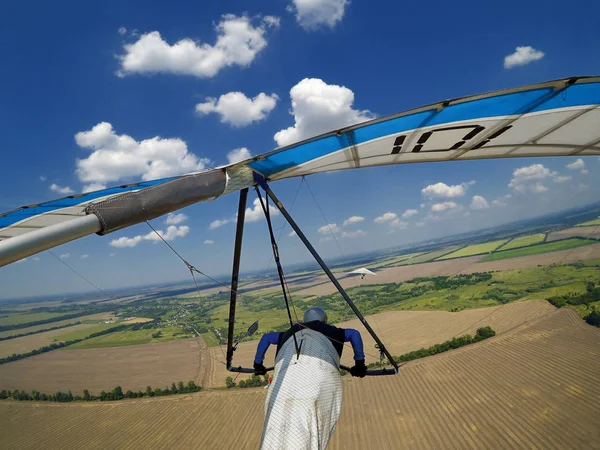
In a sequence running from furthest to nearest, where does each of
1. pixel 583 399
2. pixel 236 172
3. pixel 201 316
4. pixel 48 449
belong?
pixel 201 316
pixel 48 449
pixel 583 399
pixel 236 172

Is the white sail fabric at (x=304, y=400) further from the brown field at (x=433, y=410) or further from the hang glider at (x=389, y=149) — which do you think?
the brown field at (x=433, y=410)

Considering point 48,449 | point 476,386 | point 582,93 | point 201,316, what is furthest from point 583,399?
point 201,316

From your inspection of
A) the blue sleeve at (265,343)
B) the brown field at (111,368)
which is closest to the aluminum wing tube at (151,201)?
the blue sleeve at (265,343)

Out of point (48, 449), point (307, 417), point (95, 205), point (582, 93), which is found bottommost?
point (48, 449)

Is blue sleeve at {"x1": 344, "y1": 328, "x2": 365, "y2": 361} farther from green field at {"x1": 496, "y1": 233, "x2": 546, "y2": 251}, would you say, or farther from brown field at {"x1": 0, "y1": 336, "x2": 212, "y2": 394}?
green field at {"x1": 496, "y1": 233, "x2": 546, "y2": 251}

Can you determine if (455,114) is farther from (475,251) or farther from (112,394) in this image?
(475,251)

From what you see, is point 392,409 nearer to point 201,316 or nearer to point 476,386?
point 476,386

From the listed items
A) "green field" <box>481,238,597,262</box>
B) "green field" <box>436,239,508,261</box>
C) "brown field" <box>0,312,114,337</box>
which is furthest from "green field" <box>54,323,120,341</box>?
"green field" <box>436,239,508,261</box>
